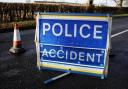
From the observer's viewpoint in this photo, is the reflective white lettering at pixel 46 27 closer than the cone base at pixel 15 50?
Yes

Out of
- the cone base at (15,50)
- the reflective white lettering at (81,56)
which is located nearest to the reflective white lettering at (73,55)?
the reflective white lettering at (81,56)


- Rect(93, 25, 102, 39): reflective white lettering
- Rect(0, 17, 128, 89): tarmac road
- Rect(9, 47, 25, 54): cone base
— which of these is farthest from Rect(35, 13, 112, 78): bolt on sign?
Rect(9, 47, 25, 54): cone base

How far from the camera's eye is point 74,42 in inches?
270

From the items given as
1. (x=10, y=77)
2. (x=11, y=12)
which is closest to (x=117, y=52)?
(x=10, y=77)

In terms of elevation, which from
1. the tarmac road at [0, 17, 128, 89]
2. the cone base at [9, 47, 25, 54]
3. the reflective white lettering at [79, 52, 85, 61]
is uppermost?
the reflective white lettering at [79, 52, 85, 61]

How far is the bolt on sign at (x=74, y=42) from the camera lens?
21.6 ft

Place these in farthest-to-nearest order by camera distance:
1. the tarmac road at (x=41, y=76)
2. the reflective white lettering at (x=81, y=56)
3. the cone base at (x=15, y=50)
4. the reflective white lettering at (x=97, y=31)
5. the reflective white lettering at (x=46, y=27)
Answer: the cone base at (x=15, y=50) < the reflective white lettering at (x=46, y=27) < the reflective white lettering at (x=81, y=56) < the tarmac road at (x=41, y=76) < the reflective white lettering at (x=97, y=31)

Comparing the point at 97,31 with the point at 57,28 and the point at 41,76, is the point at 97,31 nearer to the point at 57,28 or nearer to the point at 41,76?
the point at 57,28

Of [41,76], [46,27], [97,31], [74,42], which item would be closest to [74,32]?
[74,42]

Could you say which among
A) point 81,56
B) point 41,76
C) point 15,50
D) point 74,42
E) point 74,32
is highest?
point 74,32

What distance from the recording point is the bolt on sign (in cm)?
659

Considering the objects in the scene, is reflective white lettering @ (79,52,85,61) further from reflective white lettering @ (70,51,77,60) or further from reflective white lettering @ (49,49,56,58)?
reflective white lettering @ (49,49,56,58)

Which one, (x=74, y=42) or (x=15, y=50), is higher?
(x=74, y=42)

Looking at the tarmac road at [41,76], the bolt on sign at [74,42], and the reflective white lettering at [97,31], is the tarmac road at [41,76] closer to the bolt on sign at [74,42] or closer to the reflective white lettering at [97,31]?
the bolt on sign at [74,42]
